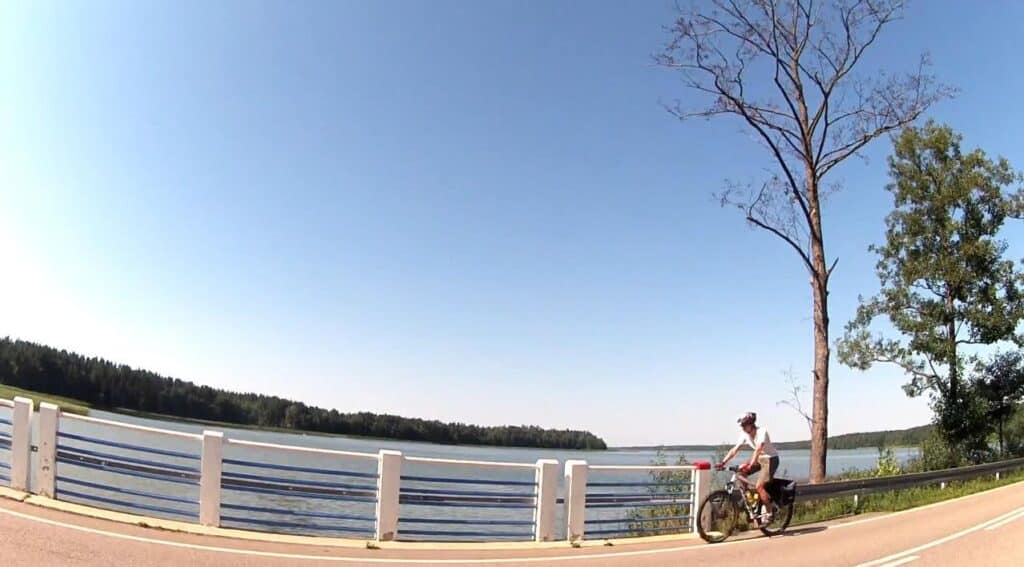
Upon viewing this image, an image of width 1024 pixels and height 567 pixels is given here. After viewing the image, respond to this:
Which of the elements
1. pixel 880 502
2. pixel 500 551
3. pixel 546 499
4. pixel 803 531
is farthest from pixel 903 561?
pixel 880 502

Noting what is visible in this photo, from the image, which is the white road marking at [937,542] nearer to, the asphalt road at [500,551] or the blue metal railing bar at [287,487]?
the asphalt road at [500,551]

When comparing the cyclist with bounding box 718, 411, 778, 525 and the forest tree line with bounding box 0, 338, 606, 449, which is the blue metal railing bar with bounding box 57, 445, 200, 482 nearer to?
the cyclist with bounding box 718, 411, 778, 525

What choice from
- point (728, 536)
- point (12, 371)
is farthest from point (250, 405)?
point (728, 536)

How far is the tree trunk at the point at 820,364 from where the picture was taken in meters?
16.6

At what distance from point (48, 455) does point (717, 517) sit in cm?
980

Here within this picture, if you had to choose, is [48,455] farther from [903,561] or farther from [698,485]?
[903,561]

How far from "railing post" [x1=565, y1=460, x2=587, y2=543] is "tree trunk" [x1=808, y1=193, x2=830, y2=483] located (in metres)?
9.83

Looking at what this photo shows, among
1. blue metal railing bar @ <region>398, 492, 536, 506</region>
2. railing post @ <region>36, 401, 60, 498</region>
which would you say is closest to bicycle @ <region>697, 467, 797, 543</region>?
blue metal railing bar @ <region>398, 492, 536, 506</region>

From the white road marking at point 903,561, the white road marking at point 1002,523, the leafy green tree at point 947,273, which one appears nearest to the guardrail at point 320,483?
the white road marking at point 903,561

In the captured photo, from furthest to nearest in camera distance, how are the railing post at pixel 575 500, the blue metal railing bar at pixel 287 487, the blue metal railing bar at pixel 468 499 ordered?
1. the railing post at pixel 575 500
2. the blue metal railing bar at pixel 468 499
3. the blue metal railing bar at pixel 287 487

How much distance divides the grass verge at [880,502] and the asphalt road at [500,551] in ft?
5.22

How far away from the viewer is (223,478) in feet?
26.3

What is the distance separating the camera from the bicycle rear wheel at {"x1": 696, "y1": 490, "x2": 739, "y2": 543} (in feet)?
31.4

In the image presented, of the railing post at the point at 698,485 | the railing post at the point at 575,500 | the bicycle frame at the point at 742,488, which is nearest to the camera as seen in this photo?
the railing post at the point at 575,500
